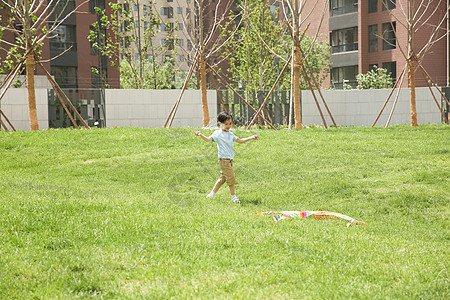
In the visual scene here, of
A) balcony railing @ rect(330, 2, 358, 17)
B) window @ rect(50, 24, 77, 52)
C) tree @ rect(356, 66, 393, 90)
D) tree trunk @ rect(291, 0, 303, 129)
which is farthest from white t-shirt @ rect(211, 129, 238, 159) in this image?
balcony railing @ rect(330, 2, 358, 17)

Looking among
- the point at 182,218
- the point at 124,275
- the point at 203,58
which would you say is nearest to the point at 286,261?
the point at 124,275

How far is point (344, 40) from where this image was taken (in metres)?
44.4

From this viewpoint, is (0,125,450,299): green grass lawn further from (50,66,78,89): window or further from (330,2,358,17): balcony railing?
(330,2,358,17): balcony railing

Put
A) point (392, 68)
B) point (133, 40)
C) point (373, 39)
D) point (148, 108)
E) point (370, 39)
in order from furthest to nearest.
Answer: point (370, 39), point (373, 39), point (392, 68), point (133, 40), point (148, 108)

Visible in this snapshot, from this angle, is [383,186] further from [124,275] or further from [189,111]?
[189,111]

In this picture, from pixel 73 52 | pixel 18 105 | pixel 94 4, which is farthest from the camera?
pixel 94 4

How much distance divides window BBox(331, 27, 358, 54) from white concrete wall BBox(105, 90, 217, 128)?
2306 cm

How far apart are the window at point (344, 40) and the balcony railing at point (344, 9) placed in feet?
4.36

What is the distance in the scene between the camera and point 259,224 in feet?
24.4

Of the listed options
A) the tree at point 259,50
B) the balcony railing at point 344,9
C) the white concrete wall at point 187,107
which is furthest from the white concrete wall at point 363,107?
the balcony railing at point 344,9

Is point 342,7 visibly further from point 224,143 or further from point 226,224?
point 226,224

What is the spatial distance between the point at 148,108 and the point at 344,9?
25973 mm

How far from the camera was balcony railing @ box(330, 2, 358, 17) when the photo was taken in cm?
4350

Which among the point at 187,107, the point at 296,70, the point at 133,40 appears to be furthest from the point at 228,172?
the point at 133,40
